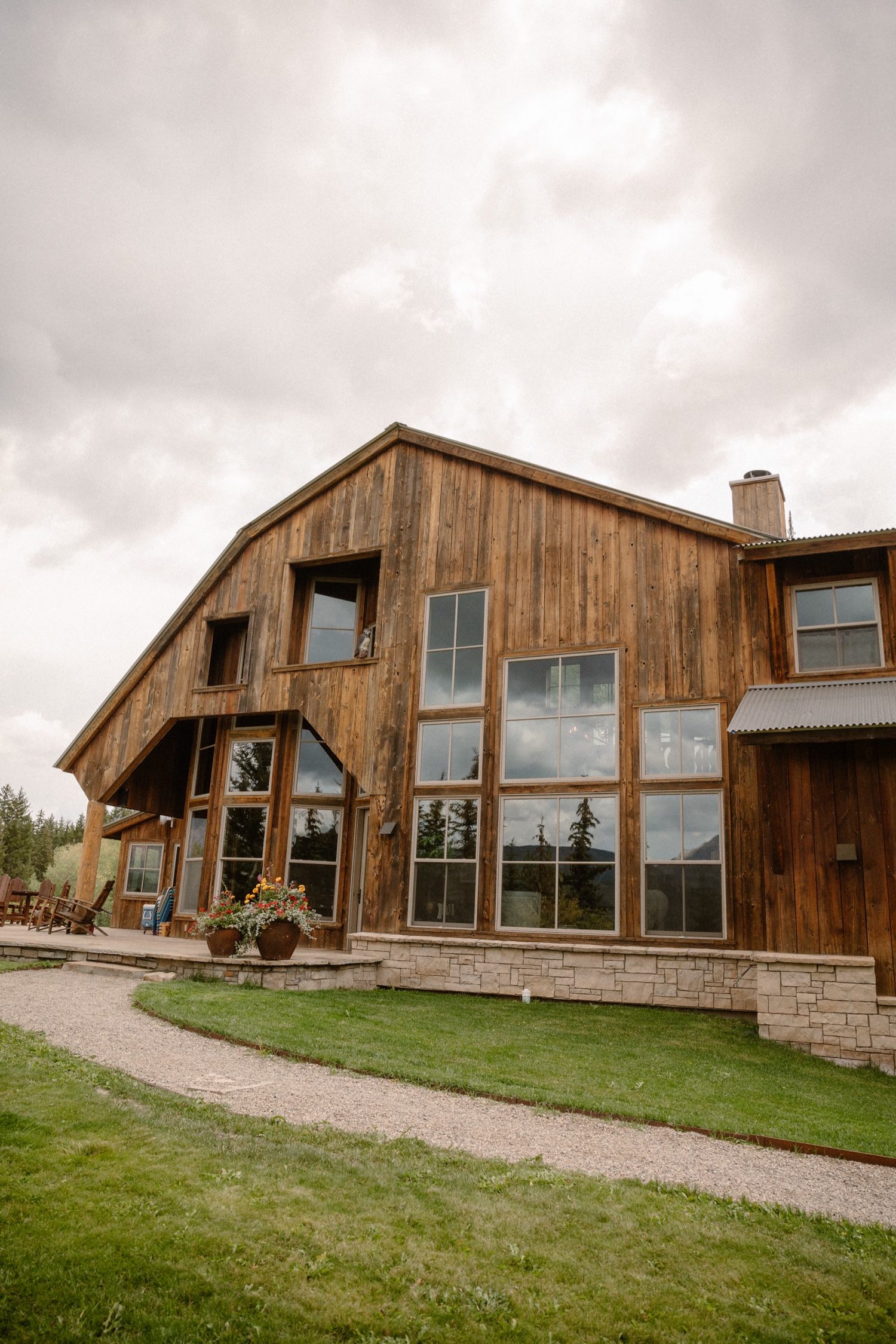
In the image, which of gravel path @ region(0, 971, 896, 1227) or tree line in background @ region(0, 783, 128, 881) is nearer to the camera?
gravel path @ region(0, 971, 896, 1227)

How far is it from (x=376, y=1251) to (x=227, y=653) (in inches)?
596

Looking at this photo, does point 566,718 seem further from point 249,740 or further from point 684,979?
point 249,740

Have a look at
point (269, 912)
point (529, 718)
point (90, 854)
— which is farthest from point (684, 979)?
point (90, 854)

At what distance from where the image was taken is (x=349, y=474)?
51.8 ft

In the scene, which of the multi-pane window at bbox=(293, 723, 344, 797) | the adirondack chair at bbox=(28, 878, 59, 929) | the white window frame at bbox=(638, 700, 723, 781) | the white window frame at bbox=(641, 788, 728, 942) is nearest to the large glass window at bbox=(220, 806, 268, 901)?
the multi-pane window at bbox=(293, 723, 344, 797)

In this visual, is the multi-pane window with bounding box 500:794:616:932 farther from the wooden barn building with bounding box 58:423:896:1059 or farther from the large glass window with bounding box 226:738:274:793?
the large glass window with bounding box 226:738:274:793

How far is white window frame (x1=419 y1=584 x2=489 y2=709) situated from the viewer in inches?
533

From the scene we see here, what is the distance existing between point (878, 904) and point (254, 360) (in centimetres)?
1689

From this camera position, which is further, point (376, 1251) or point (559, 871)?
point (559, 871)

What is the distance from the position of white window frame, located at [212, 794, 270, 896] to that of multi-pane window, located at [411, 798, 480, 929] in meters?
3.72

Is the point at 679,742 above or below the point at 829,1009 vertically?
above

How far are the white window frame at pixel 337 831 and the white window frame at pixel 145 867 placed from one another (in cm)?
635

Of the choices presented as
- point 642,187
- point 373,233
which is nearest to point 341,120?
point 373,233

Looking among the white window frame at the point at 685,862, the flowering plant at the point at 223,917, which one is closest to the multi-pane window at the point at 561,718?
the white window frame at the point at 685,862
